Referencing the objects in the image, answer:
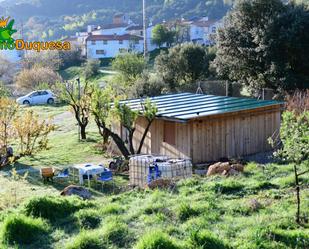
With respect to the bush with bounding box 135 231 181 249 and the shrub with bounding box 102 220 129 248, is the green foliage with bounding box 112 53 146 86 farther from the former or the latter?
the bush with bounding box 135 231 181 249

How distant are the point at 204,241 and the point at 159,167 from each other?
827 cm

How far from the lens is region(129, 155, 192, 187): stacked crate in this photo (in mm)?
15531

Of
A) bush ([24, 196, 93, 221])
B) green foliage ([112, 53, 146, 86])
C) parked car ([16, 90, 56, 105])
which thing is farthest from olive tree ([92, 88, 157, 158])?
parked car ([16, 90, 56, 105])

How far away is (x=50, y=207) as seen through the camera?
9.55m

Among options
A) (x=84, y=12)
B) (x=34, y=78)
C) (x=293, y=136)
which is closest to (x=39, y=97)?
(x=34, y=78)

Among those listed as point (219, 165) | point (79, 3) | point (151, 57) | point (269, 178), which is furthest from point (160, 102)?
point (79, 3)

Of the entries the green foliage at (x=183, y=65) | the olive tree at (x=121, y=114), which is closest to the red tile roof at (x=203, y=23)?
the green foliage at (x=183, y=65)

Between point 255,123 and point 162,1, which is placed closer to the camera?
point 255,123

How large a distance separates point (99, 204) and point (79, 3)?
6034 inches

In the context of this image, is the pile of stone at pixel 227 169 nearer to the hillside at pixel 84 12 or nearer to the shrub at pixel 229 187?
the shrub at pixel 229 187

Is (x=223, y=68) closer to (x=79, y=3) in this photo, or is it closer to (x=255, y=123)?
(x=255, y=123)

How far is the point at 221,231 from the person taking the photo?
26.1ft

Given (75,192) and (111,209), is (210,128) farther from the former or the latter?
(111,209)

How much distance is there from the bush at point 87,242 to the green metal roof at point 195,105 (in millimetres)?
11635
